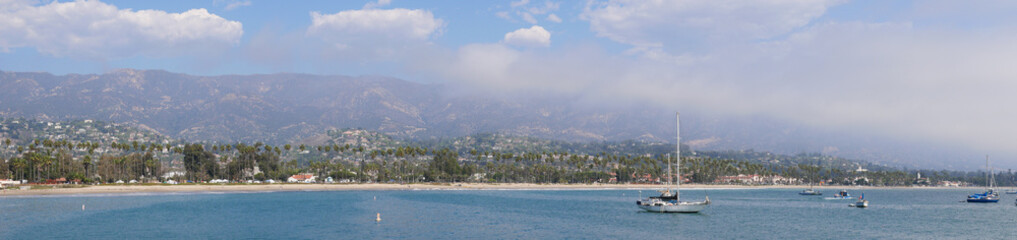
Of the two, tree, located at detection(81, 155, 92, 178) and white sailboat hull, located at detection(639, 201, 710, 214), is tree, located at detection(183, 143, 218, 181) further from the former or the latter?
white sailboat hull, located at detection(639, 201, 710, 214)

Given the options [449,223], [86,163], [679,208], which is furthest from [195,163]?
[679,208]

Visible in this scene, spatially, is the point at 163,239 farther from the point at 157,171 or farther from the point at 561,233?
the point at 157,171

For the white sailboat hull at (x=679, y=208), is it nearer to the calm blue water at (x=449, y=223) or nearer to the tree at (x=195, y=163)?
the calm blue water at (x=449, y=223)

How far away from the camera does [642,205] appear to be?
9481 cm

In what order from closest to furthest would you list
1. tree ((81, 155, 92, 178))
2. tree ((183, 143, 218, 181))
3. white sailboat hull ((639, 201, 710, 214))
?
white sailboat hull ((639, 201, 710, 214)) → tree ((81, 155, 92, 178)) → tree ((183, 143, 218, 181))

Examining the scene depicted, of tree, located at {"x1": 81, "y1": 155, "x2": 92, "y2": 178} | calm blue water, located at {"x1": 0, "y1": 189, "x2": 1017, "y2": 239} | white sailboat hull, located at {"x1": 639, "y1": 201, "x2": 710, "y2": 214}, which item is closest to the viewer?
calm blue water, located at {"x1": 0, "y1": 189, "x2": 1017, "y2": 239}

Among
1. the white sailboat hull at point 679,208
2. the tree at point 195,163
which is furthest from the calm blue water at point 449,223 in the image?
the tree at point 195,163

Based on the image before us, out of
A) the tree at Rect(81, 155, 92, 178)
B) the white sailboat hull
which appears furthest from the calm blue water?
the tree at Rect(81, 155, 92, 178)

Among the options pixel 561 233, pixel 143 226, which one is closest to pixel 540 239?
pixel 561 233

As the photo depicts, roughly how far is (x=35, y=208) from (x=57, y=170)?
83.5 metres

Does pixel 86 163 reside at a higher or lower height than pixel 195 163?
higher

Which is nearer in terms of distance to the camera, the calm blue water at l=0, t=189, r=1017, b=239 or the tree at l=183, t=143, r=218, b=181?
the calm blue water at l=0, t=189, r=1017, b=239

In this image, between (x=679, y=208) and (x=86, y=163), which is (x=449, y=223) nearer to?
(x=679, y=208)

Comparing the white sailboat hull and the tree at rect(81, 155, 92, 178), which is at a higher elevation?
the tree at rect(81, 155, 92, 178)
